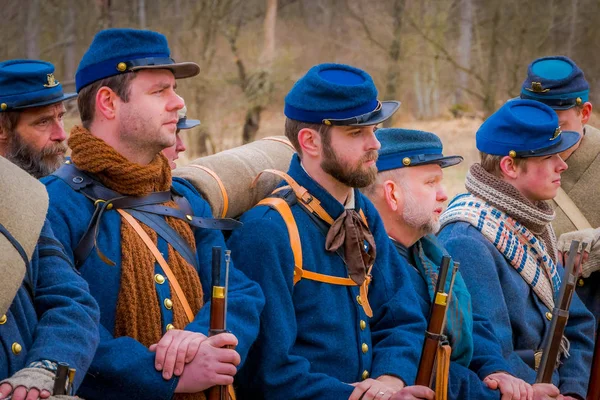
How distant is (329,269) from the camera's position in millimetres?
3717

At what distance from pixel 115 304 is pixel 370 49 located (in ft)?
51.3

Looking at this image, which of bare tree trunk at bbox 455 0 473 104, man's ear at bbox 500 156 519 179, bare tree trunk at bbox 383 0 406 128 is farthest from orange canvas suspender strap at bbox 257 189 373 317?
bare tree trunk at bbox 455 0 473 104

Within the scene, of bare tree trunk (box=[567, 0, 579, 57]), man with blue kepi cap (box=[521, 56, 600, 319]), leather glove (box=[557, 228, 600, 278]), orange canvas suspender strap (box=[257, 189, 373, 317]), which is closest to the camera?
orange canvas suspender strap (box=[257, 189, 373, 317])

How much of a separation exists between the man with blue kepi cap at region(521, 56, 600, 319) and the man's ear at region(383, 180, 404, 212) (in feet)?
4.61

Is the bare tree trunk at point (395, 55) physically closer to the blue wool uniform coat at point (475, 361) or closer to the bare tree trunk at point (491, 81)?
the bare tree trunk at point (491, 81)

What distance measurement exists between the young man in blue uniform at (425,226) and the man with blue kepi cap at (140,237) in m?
1.00

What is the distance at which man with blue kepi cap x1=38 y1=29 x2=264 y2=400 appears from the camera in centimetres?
307

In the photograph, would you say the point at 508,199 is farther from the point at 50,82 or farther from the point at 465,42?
the point at 465,42

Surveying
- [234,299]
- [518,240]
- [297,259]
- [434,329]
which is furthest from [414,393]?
[518,240]

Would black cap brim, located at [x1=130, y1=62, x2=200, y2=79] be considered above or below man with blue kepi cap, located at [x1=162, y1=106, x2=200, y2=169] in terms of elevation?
above

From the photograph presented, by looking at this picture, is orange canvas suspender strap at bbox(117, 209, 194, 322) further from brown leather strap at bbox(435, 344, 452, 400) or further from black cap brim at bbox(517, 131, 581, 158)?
black cap brim at bbox(517, 131, 581, 158)

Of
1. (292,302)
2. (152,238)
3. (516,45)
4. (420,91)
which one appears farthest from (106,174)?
(420,91)

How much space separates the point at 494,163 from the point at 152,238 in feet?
7.11

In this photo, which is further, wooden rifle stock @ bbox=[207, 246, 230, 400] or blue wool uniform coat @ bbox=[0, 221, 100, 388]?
wooden rifle stock @ bbox=[207, 246, 230, 400]
